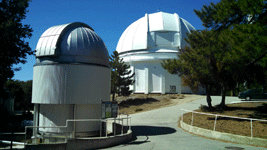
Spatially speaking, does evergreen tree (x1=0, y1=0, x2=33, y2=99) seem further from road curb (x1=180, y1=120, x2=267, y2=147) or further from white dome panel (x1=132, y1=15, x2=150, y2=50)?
white dome panel (x1=132, y1=15, x2=150, y2=50)

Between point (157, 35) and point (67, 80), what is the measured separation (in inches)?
1257

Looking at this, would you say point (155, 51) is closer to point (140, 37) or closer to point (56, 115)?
point (140, 37)

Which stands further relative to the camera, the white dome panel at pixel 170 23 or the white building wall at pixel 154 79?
the white dome panel at pixel 170 23

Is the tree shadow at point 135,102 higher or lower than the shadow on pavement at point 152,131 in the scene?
higher

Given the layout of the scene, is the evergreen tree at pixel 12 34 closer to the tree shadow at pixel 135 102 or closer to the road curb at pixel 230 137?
the road curb at pixel 230 137

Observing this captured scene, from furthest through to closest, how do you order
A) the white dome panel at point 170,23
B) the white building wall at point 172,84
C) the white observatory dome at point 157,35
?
the white dome panel at point 170,23 → the white observatory dome at point 157,35 → the white building wall at point 172,84

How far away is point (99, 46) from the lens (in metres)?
12.7

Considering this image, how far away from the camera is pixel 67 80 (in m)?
11.4

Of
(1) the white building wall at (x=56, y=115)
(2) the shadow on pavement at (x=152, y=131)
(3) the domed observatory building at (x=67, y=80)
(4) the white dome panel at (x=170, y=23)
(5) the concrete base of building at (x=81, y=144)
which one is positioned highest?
(4) the white dome panel at (x=170, y=23)

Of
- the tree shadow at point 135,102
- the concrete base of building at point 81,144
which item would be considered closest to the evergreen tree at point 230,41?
the concrete base of building at point 81,144

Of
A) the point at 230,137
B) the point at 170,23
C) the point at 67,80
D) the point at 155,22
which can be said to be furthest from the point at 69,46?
the point at 170,23

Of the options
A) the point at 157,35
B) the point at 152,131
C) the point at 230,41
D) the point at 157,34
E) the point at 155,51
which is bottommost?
the point at 152,131

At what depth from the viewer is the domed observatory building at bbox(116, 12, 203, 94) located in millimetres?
39688

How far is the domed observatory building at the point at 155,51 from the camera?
39688 mm
